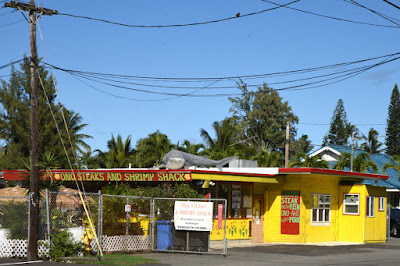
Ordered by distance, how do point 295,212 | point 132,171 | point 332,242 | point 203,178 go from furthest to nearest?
point 332,242, point 295,212, point 132,171, point 203,178

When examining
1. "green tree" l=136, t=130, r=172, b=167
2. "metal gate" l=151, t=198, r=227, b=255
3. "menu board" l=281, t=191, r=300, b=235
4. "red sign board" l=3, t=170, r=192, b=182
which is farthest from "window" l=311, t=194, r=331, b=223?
"green tree" l=136, t=130, r=172, b=167

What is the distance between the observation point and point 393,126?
8250cm

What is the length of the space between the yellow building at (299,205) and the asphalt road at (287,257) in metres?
1.75

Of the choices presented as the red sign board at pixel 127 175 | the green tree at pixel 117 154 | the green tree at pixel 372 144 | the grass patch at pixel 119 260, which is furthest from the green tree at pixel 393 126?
the grass patch at pixel 119 260

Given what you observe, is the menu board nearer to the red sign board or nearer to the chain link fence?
the red sign board

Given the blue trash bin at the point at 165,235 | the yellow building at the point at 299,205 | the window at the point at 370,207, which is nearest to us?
the blue trash bin at the point at 165,235

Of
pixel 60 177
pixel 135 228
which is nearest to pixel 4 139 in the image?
pixel 60 177

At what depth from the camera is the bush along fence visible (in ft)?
61.6

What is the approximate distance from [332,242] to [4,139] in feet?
123

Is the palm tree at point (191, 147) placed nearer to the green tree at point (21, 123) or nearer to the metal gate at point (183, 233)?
the green tree at point (21, 123)

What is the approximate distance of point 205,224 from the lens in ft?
69.8

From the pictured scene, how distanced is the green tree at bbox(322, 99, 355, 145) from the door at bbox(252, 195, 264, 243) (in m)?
63.1

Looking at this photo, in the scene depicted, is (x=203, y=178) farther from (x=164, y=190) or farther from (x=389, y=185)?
(x=389, y=185)

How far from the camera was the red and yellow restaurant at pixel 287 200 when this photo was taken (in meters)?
25.7
